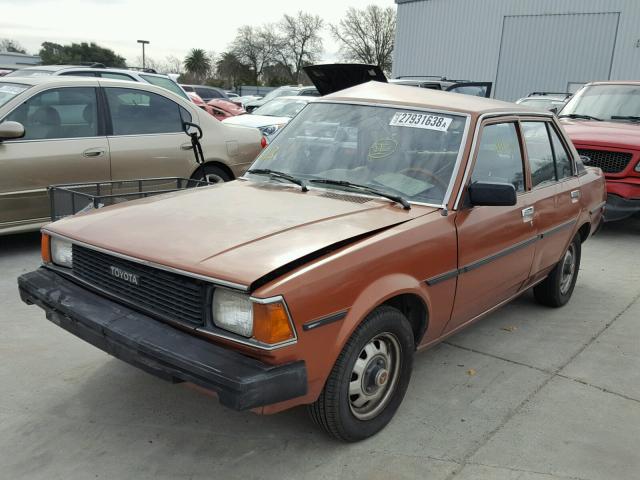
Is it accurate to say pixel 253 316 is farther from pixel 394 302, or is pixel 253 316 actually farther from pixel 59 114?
pixel 59 114

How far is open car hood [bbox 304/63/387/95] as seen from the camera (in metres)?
5.97

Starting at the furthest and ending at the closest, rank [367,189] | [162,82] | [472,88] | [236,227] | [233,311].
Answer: [472,88]
[162,82]
[367,189]
[236,227]
[233,311]

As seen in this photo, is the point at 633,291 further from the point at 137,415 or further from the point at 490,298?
the point at 137,415

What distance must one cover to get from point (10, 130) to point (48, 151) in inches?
15.7

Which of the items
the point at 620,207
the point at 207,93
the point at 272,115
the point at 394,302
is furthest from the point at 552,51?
the point at 394,302

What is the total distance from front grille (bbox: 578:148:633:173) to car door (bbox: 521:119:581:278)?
9.97 feet

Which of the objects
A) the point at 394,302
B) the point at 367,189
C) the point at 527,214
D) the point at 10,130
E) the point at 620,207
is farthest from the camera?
the point at 620,207

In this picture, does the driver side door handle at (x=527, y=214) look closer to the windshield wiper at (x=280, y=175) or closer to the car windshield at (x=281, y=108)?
the windshield wiper at (x=280, y=175)

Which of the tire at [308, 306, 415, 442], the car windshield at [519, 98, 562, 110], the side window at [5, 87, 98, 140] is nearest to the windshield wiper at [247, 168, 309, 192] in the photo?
the tire at [308, 306, 415, 442]

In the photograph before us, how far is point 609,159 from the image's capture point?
24.3ft

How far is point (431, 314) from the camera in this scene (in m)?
3.15

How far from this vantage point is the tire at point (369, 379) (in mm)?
2645

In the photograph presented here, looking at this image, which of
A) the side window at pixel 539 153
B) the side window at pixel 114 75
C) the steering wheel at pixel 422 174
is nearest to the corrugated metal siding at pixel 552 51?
the side window at pixel 114 75

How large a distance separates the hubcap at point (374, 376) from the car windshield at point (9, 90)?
14.9 ft
